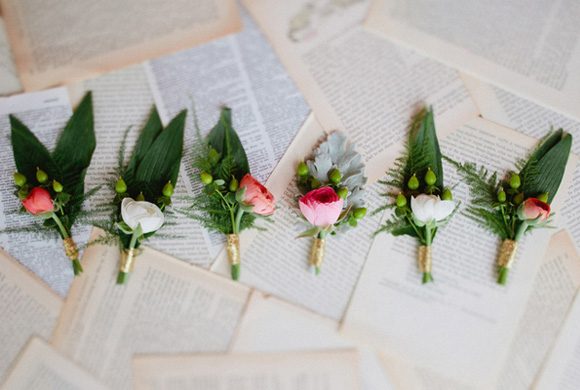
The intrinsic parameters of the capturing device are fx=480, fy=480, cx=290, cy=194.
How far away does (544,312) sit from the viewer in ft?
3.03

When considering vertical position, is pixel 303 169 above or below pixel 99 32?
below

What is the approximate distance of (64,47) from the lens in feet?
3.20

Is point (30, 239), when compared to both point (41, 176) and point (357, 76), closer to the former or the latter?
point (41, 176)

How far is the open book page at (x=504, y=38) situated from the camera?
0.96m

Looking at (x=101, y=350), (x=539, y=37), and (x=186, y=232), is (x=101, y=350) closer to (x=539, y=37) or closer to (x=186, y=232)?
(x=186, y=232)

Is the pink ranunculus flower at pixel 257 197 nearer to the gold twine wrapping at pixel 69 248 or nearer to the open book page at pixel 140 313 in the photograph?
the open book page at pixel 140 313

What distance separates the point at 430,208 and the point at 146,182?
53 centimetres

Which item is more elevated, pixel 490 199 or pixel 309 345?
pixel 490 199

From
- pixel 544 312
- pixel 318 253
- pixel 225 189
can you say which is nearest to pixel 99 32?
pixel 225 189

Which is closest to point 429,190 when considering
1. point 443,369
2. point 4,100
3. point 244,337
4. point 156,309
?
point 443,369

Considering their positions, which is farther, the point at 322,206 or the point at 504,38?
the point at 504,38

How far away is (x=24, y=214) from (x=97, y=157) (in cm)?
17

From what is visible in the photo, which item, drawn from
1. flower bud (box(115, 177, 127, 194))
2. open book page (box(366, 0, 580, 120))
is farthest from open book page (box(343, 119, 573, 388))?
flower bud (box(115, 177, 127, 194))

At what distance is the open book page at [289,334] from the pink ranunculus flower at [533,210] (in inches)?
14.9
